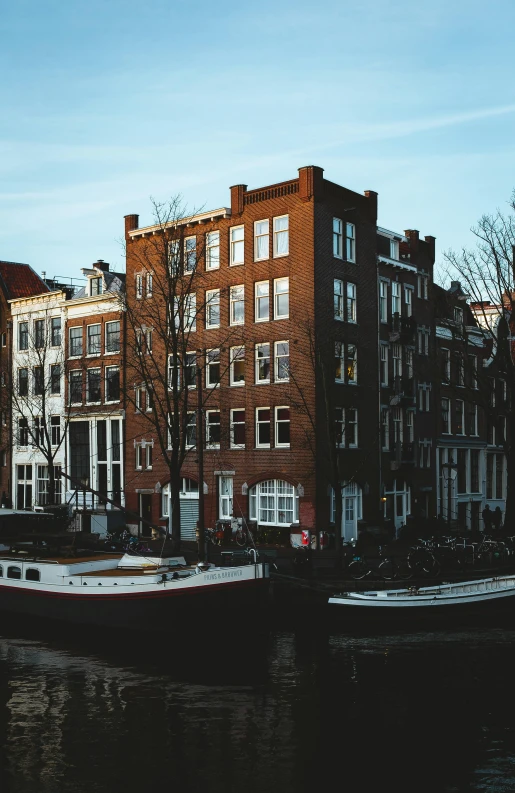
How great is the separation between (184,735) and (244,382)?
32.1 m

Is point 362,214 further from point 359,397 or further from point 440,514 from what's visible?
point 440,514

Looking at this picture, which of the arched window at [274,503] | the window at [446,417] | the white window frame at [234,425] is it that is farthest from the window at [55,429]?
the window at [446,417]

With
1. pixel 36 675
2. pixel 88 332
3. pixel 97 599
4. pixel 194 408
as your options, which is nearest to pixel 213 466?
pixel 194 408

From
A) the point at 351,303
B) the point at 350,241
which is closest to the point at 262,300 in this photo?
the point at 351,303

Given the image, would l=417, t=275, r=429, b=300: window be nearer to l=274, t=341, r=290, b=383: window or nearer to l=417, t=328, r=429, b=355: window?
l=417, t=328, r=429, b=355: window

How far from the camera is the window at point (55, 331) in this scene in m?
63.0

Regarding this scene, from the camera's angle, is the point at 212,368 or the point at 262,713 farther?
the point at 212,368

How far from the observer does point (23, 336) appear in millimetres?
66250

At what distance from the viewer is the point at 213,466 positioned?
5247cm

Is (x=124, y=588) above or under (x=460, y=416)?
under

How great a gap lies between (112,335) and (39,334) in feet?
20.4

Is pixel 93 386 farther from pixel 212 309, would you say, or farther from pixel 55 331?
pixel 212 309

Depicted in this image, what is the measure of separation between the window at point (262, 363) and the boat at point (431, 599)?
18761mm

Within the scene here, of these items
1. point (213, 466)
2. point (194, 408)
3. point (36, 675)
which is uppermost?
point (194, 408)
